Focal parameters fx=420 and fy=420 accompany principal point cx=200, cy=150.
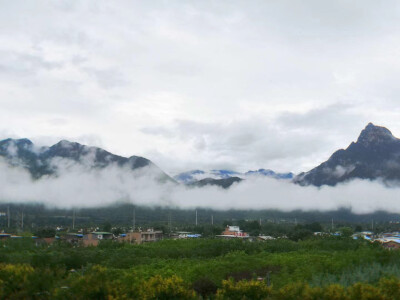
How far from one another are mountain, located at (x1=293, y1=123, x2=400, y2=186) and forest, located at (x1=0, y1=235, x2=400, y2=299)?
124 m


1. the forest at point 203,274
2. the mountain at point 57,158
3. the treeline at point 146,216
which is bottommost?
the treeline at point 146,216

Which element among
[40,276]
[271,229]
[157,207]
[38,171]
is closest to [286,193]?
[157,207]

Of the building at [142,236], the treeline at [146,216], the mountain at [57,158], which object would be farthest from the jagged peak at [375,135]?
the building at [142,236]

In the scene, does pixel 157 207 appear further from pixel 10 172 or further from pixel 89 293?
pixel 89 293

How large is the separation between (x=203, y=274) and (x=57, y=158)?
141 meters

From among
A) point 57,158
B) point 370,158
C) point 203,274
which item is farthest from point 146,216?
point 203,274

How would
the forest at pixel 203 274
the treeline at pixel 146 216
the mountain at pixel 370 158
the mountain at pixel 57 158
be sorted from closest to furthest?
the forest at pixel 203 274 < the treeline at pixel 146 216 < the mountain at pixel 57 158 < the mountain at pixel 370 158

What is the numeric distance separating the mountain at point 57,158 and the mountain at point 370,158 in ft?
246

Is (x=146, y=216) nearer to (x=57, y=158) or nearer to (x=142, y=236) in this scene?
(x=57, y=158)

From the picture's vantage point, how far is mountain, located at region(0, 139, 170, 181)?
136875 millimetres

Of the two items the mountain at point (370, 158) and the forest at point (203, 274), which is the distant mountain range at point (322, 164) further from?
the forest at point (203, 274)

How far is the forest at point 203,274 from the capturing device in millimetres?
9445

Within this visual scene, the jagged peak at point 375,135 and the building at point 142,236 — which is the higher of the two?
the jagged peak at point 375,135

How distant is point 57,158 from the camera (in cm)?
15075
